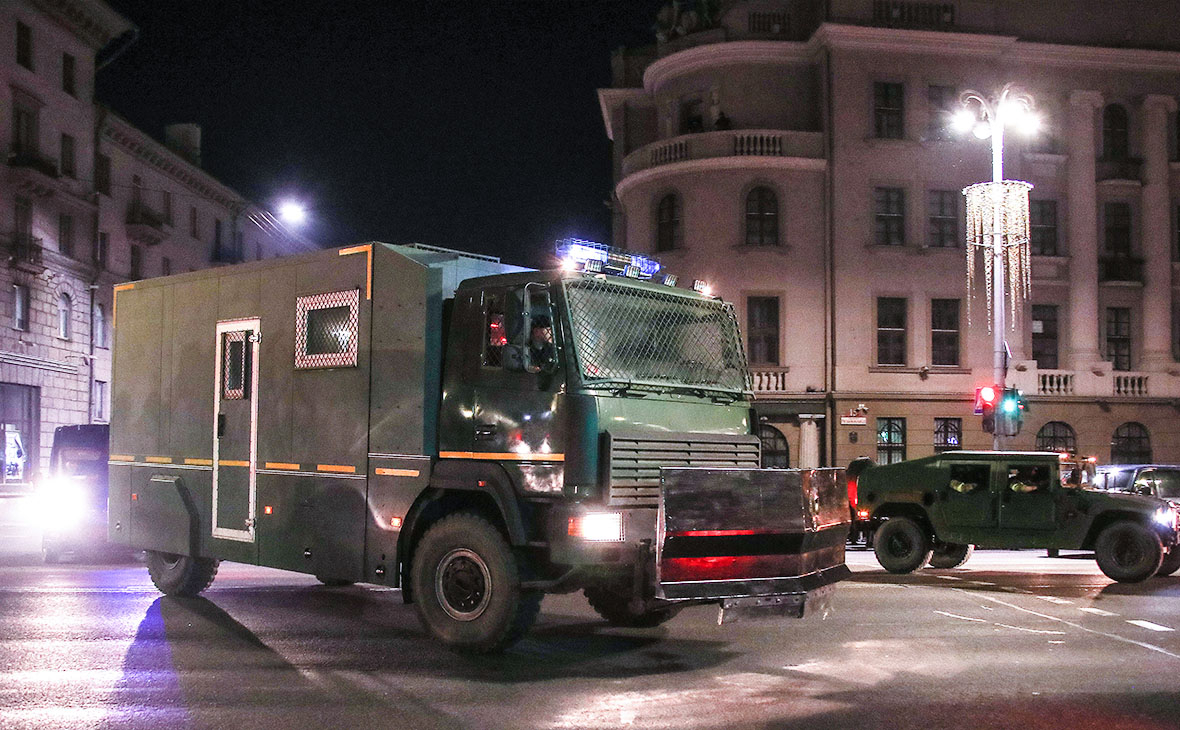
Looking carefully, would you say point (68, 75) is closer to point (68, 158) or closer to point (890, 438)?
point (68, 158)

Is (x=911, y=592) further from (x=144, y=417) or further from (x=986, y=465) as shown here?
(x=144, y=417)

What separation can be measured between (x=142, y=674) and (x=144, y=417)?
479 centimetres

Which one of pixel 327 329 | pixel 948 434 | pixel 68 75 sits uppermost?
pixel 68 75

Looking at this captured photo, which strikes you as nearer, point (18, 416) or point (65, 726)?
point (65, 726)

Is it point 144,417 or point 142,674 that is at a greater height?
point 144,417

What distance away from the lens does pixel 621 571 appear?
9.09 metres

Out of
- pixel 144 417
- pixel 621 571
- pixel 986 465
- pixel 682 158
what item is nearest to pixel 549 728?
pixel 621 571

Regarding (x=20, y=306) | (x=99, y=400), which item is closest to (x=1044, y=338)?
(x=20, y=306)

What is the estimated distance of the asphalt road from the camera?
7.41m

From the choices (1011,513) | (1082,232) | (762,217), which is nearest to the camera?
(1011,513)

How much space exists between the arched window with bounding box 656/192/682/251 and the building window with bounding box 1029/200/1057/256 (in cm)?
1047

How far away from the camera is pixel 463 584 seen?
9.53 m

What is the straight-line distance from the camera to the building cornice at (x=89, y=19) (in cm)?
4612

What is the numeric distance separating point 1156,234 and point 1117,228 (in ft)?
3.61
